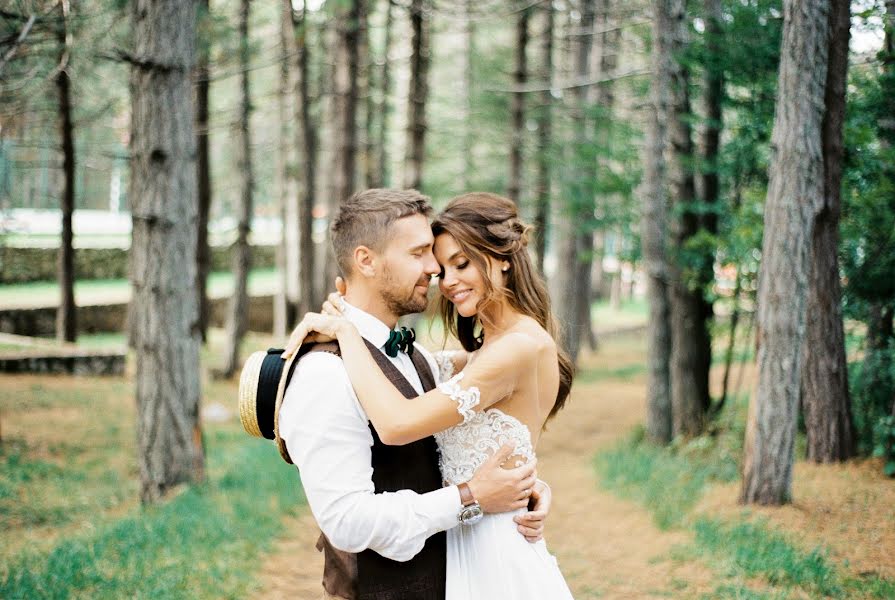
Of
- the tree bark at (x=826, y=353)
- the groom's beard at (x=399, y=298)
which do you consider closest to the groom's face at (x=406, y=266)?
the groom's beard at (x=399, y=298)

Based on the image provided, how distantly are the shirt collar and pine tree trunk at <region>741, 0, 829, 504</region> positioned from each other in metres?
4.24

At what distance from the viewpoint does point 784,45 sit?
5891 mm

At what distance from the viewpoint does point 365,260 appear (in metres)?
2.77

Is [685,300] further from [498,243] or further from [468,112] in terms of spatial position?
[468,112]

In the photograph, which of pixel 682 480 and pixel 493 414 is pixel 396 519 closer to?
pixel 493 414

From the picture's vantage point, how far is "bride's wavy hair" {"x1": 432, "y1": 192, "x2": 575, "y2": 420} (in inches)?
116

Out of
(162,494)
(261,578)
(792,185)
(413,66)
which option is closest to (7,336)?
(413,66)

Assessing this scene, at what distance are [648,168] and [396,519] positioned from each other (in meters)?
8.00

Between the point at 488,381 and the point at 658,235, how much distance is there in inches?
294

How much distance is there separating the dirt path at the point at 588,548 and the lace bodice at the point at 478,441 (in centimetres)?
288

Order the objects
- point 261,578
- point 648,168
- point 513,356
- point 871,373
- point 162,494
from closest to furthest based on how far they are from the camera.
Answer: point 513,356
point 261,578
point 162,494
point 871,373
point 648,168

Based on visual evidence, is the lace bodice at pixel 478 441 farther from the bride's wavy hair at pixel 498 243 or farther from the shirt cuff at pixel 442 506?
the bride's wavy hair at pixel 498 243

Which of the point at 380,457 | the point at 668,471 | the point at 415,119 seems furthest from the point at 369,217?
the point at 415,119

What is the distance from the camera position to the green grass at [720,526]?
15.9ft
